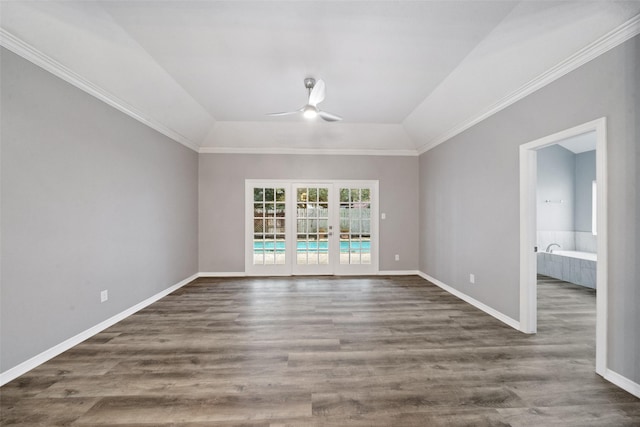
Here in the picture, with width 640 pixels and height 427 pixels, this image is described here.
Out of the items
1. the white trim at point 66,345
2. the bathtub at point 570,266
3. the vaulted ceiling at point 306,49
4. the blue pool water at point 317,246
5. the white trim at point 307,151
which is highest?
the vaulted ceiling at point 306,49

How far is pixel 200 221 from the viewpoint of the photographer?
16.1 feet

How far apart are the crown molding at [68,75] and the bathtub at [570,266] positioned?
723 centimetres

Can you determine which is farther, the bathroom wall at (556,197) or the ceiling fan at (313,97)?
the bathroom wall at (556,197)

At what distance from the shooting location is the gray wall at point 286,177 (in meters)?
4.93

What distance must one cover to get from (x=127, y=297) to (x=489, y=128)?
4932mm

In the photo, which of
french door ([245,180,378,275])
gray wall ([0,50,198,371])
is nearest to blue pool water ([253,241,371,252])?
french door ([245,180,378,275])

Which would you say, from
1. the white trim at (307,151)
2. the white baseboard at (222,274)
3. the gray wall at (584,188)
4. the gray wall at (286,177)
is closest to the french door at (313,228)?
the gray wall at (286,177)

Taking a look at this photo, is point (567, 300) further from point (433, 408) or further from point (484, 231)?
point (433, 408)

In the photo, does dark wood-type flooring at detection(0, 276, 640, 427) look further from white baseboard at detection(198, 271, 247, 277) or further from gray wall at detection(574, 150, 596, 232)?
gray wall at detection(574, 150, 596, 232)

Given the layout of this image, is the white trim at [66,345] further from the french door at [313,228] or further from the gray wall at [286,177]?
the french door at [313,228]

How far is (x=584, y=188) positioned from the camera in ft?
17.0

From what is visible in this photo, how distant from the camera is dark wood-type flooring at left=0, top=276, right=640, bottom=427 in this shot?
5.14ft

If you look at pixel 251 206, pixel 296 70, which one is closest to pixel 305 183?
pixel 251 206

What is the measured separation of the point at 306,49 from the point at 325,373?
9.54 feet
